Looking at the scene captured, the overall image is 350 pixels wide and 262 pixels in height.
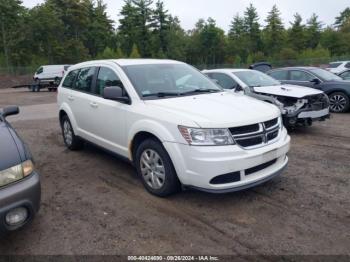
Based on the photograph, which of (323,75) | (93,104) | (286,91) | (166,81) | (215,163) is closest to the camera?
(215,163)

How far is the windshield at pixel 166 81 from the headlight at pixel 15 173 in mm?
1788

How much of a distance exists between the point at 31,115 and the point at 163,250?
10.7 m

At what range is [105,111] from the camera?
198 inches

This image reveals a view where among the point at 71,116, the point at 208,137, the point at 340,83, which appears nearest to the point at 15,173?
the point at 208,137

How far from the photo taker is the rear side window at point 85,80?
5.64 m

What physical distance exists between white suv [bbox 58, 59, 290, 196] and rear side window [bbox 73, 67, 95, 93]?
4 cm

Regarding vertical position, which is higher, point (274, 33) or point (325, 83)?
point (274, 33)

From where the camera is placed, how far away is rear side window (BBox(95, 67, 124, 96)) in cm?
492

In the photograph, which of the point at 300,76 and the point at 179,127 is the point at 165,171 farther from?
the point at 300,76

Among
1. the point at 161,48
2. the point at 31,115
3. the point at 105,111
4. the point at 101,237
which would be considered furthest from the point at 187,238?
the point at 161,48

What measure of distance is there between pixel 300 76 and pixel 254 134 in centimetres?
732

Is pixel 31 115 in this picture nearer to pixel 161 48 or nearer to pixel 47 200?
pixel 47 200

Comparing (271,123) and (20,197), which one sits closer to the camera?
(20,197)

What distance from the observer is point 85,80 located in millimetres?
5820
